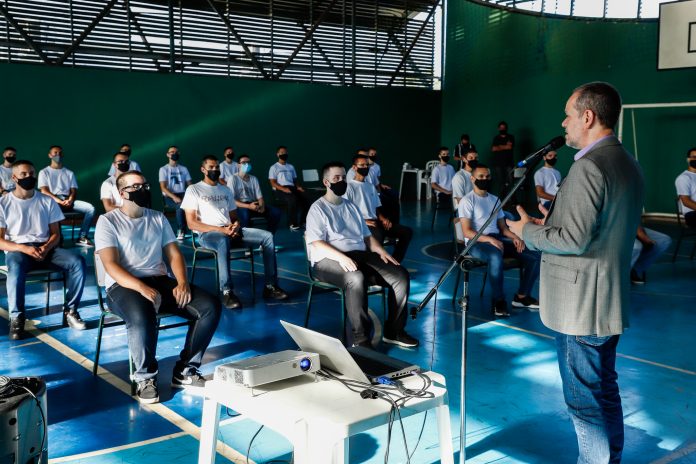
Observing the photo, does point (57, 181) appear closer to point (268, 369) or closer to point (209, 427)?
point (209, 427)

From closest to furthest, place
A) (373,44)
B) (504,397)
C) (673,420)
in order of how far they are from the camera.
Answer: (673,420) → (504,397) → (373,44)

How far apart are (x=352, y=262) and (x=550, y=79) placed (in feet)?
40.6

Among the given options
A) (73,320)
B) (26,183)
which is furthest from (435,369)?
(26,183)

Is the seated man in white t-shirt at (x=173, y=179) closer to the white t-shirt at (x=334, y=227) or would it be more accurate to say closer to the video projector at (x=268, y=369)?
the white t-shirt at (x=334, y=227)

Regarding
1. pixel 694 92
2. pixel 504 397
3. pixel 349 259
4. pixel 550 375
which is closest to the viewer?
pixel 504 397

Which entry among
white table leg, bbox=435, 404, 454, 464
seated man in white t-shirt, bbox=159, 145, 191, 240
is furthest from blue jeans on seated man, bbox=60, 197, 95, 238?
white table leg, bbox=435, 404, 454, 464

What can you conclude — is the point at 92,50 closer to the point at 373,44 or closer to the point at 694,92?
the point at 373,44

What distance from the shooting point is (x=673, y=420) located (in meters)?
3.92

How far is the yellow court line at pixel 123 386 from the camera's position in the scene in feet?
11.5

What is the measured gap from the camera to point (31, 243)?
6.00 m

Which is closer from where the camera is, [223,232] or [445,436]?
[445,436]

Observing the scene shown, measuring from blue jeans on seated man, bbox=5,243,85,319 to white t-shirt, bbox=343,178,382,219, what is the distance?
3.43 m

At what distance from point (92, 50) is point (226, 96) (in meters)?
2.92


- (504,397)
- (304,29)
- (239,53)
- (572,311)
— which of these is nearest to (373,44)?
(304,29)
